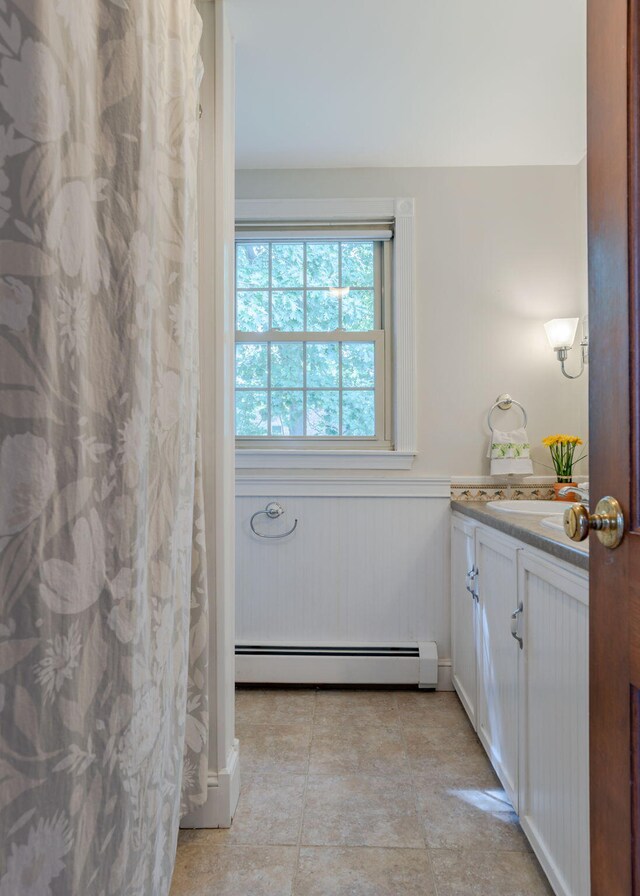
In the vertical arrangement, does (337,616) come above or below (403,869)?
above

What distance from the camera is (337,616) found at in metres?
2.71

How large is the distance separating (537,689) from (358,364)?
1.77 metres

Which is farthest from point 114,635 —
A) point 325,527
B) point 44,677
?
point 325,527

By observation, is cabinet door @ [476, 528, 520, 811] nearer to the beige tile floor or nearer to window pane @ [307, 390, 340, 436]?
the beige tile floor

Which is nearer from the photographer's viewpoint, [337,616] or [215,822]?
[215,822]

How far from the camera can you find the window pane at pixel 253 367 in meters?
2.85

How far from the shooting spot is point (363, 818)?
5.53 feet

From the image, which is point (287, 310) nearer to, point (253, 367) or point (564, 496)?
point (253, 367)

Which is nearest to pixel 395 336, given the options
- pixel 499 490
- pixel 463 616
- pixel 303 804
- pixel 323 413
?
pixel 323 413

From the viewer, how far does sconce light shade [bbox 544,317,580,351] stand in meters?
2.60

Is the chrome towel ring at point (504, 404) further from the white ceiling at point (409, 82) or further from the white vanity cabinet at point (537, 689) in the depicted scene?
the white ceiling at point (409, 82)

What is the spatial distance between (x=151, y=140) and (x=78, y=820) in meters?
1.07

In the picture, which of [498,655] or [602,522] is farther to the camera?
[498,655]

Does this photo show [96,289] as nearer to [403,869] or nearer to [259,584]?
[403,869]
